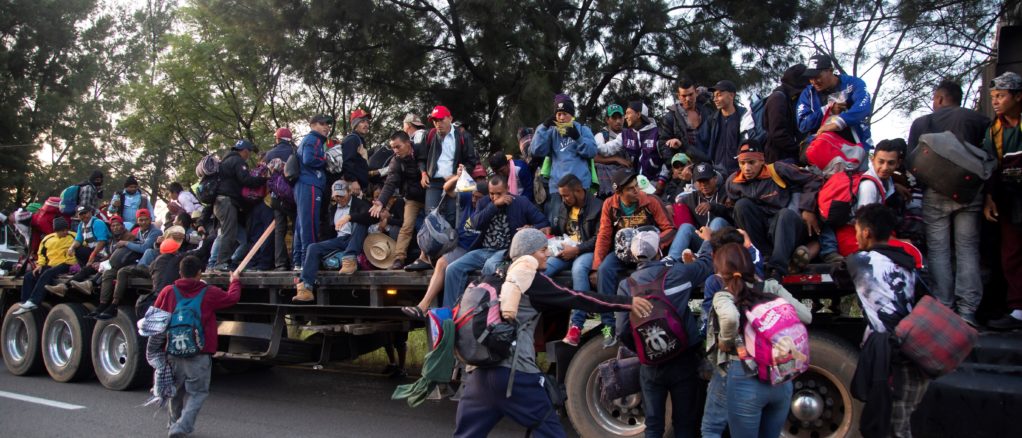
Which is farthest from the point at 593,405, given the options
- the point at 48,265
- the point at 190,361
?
the point at 48,265

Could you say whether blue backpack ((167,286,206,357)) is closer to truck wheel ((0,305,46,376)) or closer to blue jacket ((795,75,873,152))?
truck wheel ((0,305,46,376))

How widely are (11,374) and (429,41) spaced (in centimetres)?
810

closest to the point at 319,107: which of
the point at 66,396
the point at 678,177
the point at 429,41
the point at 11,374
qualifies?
the point at 429,41

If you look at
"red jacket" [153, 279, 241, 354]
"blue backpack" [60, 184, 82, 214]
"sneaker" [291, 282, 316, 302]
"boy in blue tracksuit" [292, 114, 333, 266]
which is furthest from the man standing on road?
"blue backpack" [60, 184, 82, 214]

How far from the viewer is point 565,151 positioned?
750 centimetres

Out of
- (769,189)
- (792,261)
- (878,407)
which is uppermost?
(769,189)

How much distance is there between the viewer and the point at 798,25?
12320 millimetres

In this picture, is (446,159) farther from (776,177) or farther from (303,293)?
(776,177)

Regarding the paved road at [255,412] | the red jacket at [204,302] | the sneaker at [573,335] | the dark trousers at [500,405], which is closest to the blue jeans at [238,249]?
the paved road at [255,412]

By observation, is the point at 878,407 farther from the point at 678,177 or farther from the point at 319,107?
the point at 319,107

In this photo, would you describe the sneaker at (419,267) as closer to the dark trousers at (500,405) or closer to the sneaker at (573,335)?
the sneaker at (573,335)

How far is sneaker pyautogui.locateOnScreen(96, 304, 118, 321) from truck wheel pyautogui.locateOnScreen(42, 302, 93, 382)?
1.89 feet

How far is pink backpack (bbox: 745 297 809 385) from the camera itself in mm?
3885

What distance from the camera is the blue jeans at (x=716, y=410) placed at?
431 cm
